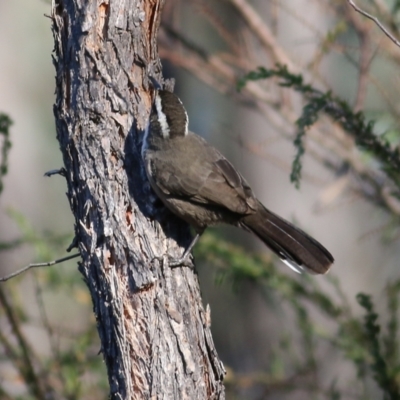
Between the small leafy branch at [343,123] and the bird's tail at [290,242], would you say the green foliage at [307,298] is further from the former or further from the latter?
the small leafy branch at [343,123]

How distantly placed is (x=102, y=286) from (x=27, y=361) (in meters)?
1.98

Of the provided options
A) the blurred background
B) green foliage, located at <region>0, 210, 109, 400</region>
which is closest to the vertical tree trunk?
the blurred background

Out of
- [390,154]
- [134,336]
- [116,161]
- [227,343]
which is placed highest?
[390,154]

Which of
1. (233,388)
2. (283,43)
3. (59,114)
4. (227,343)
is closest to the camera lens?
(59,114)

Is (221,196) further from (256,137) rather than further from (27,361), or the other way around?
(256,137)

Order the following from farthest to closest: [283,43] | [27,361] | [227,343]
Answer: [227,343] → [283,43] → [27,361]

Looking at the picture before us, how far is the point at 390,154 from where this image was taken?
379 centimetres

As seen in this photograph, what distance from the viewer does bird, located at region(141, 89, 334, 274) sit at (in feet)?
11.6

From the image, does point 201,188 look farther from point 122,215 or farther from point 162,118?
point 122,215

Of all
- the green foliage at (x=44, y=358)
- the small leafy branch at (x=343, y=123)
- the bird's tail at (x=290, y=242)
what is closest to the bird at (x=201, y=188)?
the bird's tail at (x=290, y=242)

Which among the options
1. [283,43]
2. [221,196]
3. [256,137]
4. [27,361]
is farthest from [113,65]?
[256,137]

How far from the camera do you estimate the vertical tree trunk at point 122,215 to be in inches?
123

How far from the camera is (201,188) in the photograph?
12.7ft

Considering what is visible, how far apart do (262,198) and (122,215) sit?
5937 millimetres
